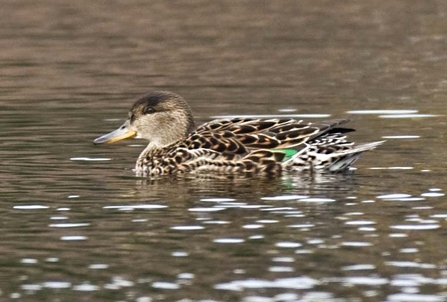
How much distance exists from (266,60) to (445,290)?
1674 centimetres

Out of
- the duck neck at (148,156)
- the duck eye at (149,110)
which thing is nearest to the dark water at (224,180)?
the duck neck at (148,156)

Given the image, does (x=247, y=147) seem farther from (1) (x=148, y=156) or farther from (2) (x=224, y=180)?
(1) (x=148, y=156)

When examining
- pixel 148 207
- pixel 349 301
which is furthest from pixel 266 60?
pixel 349 301

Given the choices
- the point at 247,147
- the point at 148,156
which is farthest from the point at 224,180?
the point at 148,156

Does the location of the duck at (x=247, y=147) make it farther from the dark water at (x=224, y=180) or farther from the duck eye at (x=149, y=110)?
the dark water at (x=224, y=180)

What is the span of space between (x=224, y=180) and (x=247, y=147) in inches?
22.6

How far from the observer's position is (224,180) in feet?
46.3

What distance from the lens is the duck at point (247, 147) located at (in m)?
14.3

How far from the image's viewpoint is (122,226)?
38.1 ft

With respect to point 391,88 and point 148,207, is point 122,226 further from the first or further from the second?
point 391,88

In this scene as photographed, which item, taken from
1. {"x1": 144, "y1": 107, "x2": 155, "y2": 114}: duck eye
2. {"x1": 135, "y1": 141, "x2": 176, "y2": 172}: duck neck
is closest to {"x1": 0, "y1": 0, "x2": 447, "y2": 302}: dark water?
{"x1": 135, "y1": 141, "x2": 176, "y2": 172}: duck neck

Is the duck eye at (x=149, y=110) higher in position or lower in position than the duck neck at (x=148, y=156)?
higher

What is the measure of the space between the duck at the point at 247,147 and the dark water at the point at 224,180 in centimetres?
26

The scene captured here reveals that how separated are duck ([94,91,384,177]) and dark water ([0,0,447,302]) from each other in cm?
26
